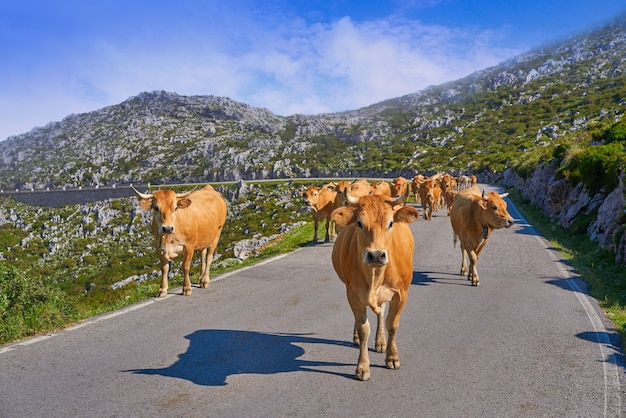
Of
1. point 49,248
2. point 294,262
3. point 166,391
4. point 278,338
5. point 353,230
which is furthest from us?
point 49,248

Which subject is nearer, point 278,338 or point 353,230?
point 353,230

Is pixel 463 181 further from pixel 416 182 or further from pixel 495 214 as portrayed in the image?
pixel 495 214

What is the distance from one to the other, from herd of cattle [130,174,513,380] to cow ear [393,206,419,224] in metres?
0.01

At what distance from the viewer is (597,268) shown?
11.3 meters

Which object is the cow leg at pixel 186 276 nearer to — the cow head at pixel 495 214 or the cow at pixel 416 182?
the cow head at pixel 495 214

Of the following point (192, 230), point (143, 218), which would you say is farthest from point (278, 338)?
point (143, 218)

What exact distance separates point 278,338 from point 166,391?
205 cm

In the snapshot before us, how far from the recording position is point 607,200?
14.3m

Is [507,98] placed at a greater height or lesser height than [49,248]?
greater

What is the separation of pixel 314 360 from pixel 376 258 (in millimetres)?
2079

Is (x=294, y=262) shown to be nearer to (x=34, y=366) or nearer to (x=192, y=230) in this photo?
(x=192, y=230)

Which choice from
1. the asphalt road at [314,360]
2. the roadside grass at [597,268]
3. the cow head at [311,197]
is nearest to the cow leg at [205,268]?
the asphalt road at [314,360]

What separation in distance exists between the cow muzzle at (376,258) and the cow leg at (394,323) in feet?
3.58

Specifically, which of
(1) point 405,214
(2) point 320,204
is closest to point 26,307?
(1) point 405,214
